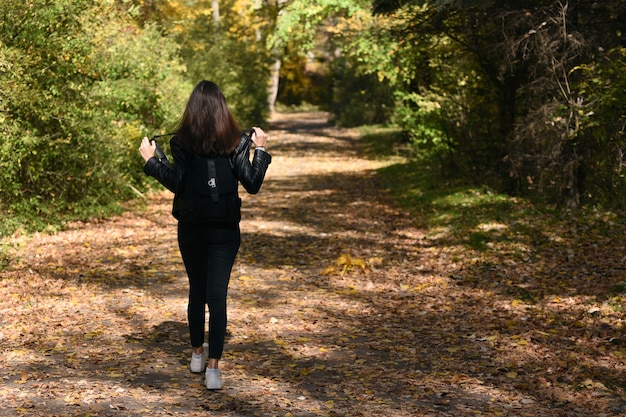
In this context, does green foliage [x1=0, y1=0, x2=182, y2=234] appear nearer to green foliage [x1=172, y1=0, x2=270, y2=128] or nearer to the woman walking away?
the woman walking away

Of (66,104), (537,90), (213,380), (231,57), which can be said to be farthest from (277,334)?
(231,57)

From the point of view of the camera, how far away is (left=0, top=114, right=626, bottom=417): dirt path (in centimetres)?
586

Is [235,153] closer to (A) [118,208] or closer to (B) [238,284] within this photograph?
(B) [238,284]

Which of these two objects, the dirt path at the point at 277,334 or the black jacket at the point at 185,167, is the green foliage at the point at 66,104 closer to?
the dirt path at the point at 277,334

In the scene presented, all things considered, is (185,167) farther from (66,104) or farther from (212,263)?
(66,104)

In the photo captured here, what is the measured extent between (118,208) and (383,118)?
28369 millimetres

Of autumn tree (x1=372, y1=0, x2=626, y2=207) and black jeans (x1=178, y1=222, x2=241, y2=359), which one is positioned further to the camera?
autumn tree (x1=372, y1=0, x2=626, y2=207)

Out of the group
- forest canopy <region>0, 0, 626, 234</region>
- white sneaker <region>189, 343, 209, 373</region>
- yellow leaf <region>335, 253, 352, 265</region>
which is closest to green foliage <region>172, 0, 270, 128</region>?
forest canopy <region>0, 0, 626, 234</region>

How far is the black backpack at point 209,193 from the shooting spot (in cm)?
573

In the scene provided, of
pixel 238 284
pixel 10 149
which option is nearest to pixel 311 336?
pixel 238 284

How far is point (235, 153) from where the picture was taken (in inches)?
229

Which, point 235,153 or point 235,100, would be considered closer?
point 235,153

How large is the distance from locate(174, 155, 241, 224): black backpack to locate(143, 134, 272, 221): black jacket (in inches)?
1.9

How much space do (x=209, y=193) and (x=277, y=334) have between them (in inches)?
98.5
